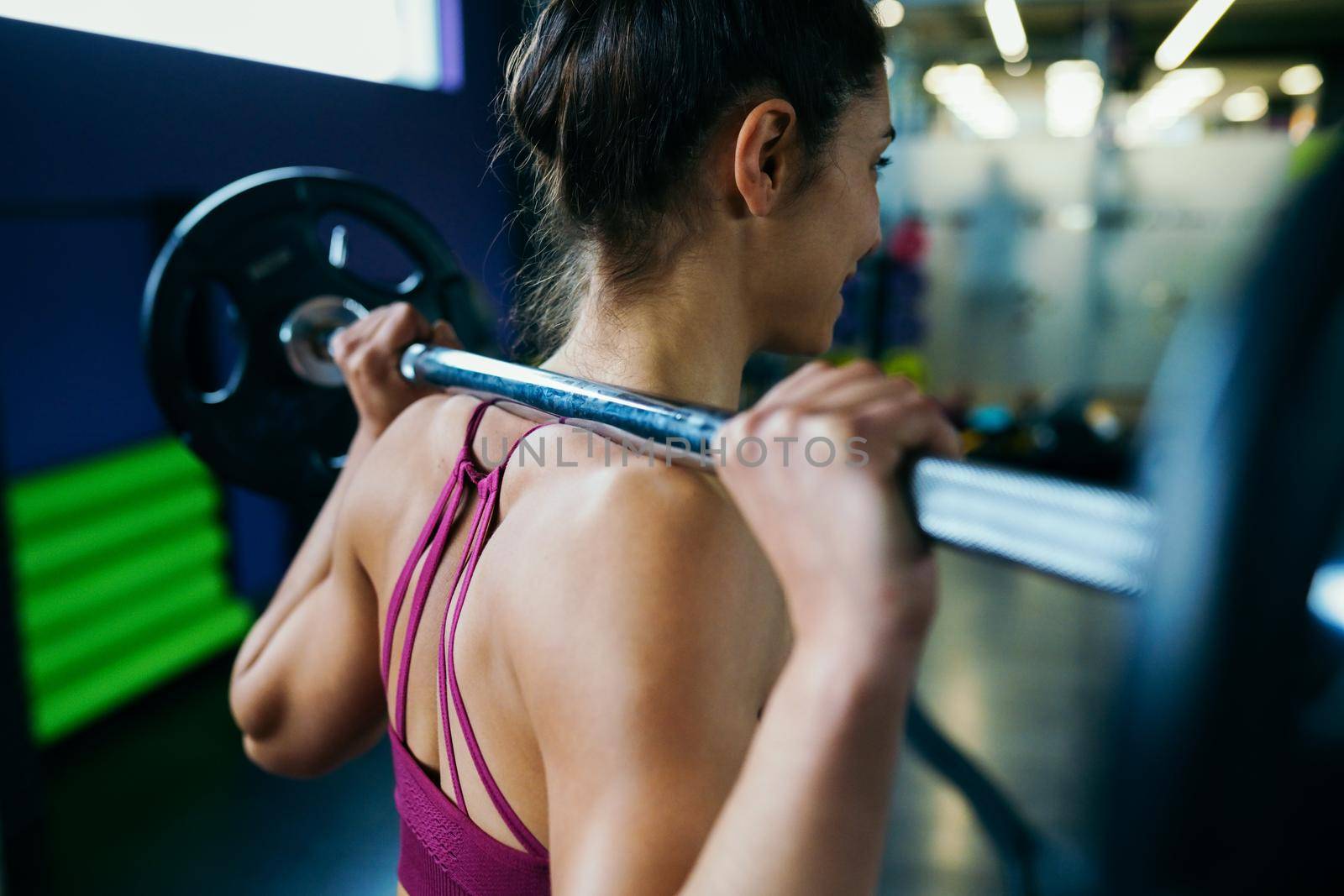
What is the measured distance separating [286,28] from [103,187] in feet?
3.14

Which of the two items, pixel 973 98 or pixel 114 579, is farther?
pixel 973 98

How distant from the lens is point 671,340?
2.92ft

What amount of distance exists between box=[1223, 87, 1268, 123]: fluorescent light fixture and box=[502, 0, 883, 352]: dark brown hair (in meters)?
13.5

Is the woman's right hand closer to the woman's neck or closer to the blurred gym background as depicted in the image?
the blurred gym background

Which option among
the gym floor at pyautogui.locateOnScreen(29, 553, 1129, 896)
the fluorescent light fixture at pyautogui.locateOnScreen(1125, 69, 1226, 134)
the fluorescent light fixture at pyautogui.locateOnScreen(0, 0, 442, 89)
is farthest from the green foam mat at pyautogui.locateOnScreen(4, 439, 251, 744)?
the fluorescent light fixture at pyautogui.locateOnScreen(1125, 69, 1226, 134)

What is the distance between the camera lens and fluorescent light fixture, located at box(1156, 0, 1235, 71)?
7.96m

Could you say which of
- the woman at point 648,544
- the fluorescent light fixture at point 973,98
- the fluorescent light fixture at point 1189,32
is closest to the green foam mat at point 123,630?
the woman at point 648,544

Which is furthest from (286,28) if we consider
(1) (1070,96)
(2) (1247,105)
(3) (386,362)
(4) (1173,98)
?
(2) (1247,105)

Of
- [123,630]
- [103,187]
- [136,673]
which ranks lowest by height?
[136,673]

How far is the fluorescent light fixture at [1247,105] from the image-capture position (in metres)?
12.2

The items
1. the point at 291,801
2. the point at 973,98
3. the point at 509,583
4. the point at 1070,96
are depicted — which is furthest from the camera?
the point at 1070,96

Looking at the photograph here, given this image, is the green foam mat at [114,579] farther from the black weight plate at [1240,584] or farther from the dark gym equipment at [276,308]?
the black weight plate at [1240,584]

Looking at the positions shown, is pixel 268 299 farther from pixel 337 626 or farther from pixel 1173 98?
pixel 1173 98

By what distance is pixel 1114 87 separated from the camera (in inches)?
260
